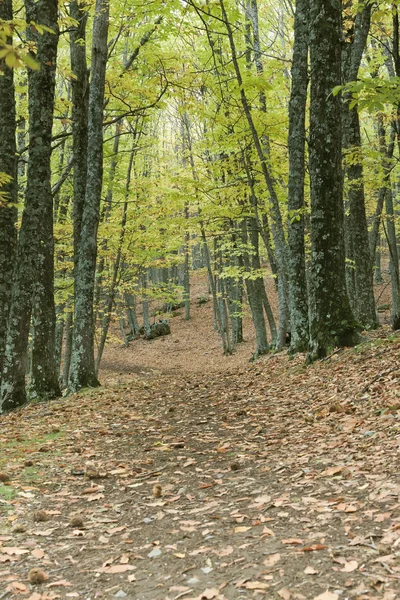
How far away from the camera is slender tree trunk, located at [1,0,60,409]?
330 inches

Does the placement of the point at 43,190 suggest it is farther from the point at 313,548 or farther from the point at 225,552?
the point at 313,548

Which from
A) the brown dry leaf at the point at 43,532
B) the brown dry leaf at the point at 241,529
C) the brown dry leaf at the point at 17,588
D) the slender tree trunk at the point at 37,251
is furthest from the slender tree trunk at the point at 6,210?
the brown dry leaf at the point at 241,529

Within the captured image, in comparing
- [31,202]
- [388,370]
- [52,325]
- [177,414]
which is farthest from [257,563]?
[31,202]

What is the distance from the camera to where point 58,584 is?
267cm

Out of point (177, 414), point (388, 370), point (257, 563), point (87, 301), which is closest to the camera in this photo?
point (257, 563)

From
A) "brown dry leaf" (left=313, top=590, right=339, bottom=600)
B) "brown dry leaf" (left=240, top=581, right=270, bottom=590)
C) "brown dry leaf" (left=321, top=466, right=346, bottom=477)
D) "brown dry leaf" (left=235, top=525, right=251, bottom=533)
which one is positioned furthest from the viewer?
"brown dry leaf" (left=321, top=466, right=346, bottom=477)

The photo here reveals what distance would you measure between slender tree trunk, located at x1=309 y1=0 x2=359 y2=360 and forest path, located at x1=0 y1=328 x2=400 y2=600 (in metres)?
1.00

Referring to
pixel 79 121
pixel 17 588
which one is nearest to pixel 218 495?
pixel 17 588

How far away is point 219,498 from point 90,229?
7.17 meters

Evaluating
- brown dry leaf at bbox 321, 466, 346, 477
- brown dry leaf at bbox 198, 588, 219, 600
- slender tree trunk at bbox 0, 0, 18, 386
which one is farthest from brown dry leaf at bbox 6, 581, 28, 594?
slender tree trunk at bbox 0, 0, 18, 386

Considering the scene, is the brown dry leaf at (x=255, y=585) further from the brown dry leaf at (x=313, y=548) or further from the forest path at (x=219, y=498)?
the brown dry leaf at (x=313, y=548)

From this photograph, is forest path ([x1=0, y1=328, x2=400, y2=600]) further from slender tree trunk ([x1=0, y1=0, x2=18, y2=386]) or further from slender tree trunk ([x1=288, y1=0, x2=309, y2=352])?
slender tree trunk ([x1=288, y1=0, x2=309, y2=352])

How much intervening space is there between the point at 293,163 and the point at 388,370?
223 inches

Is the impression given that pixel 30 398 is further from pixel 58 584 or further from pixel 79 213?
pixel 58 584
